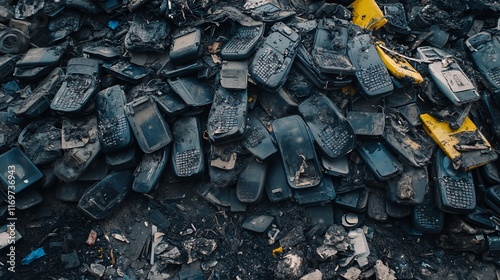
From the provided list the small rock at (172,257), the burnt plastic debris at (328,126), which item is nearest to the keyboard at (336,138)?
the burnt plastic debris at (328,126)

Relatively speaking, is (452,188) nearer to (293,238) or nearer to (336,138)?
(336,138)

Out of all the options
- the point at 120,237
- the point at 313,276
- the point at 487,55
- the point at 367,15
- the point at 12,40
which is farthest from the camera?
the point at 12,40

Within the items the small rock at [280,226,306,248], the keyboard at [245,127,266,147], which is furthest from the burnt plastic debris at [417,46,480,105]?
the small rock at [280,226,306,248]

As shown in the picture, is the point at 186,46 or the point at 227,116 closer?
the point at 227,116

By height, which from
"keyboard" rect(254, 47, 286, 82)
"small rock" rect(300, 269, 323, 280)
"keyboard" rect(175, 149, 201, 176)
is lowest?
"small rock" rect(300, 269, 323, 280)

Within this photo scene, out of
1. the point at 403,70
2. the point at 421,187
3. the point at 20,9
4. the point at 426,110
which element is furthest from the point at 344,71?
the point at 20,9

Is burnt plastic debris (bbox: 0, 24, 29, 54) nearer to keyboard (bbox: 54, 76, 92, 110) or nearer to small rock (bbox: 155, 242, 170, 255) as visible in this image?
keyboard (bbox: 54, 76, 92, 110)

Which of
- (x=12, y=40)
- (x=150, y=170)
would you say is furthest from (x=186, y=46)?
(x=12, y=40)
